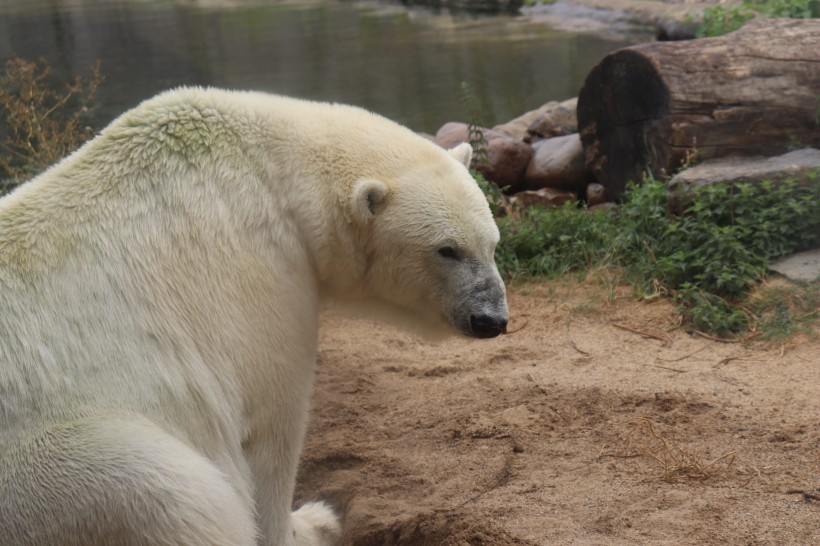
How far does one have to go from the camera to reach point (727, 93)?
6.07m

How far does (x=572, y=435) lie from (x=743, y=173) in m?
2.48

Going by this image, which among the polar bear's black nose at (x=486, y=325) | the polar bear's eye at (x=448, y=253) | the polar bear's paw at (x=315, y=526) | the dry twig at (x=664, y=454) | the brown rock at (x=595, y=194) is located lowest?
the polar bear's paw at (x=315, y=526)

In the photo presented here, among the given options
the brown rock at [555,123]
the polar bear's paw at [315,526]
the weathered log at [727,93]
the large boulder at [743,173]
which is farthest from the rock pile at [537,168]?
the polar bear's paw at [315,526]

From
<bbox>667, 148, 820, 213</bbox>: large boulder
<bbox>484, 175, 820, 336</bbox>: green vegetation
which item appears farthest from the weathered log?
<bbox>484, 175, 820, 336</bbox>: green vegetation

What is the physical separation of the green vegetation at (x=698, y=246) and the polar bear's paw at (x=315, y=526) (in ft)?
7.93

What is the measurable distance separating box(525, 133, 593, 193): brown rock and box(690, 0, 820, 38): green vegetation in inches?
64.0

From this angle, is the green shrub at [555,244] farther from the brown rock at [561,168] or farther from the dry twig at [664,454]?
the dry twig at [664,454]

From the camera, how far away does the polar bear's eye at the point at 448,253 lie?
3244mm

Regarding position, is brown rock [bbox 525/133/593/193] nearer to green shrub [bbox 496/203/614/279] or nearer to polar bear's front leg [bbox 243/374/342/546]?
green shrub [bbox 496/203/614/279]

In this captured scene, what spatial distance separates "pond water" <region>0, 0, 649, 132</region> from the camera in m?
12.2

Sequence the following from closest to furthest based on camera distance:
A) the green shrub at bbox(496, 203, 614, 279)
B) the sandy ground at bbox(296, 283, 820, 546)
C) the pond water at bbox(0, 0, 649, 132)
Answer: the sandy ground at bbox(296, 283, 820, 546)
the green shrub at bbox(496, 203, 614, 279)
the pond water at bbox(0, 0, 649, 132)

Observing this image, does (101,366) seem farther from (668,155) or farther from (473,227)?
(668,155)

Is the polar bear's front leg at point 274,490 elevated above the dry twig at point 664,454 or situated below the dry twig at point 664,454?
above

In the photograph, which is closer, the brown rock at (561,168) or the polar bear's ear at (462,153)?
the polar bear's ear at (462,153)
